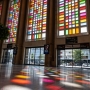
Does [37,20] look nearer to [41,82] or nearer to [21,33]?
[21,33]

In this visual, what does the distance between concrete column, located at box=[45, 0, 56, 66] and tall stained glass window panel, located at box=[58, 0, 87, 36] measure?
1.04m

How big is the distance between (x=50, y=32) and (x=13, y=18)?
10209mm

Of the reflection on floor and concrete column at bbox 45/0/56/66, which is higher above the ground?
concrete column at bbox 45/0/56/66

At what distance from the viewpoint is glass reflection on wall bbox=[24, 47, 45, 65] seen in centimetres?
1892

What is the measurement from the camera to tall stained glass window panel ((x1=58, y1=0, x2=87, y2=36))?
15930 millimetres

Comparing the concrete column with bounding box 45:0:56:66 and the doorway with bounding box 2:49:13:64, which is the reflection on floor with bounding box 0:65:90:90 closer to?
the concrete column with bounding box 45:0:56:66

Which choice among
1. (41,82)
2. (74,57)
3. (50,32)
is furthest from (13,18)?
(41,82)

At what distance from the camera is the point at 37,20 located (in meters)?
20.2

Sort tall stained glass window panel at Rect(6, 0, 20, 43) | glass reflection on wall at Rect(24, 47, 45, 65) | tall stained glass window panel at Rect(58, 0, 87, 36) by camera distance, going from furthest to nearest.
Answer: tall stained glass window panel at Rect(6, 0, 20, 43)
glass reflection on wall at Rect(24, 47, 45, 65)
tall stained glass window panel at Rect(58, 0, 87, 36)

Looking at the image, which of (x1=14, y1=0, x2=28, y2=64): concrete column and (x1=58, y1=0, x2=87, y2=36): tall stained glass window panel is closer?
(x1=58, y1=0, x2=87, y2=36): tall stained glass window panel

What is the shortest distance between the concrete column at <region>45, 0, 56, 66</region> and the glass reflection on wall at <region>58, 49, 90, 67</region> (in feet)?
4.38

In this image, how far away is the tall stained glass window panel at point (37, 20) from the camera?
19.2 metres

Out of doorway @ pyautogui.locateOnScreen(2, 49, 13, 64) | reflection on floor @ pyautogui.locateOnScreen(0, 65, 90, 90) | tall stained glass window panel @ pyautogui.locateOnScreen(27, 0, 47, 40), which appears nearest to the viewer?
reflection on floor @ pyautogui.locateOnScreen(0, 65, 90, 90)

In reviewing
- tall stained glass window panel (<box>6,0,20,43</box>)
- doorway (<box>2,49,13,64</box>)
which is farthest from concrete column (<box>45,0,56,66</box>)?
doorway (<box>2,49,13,64</box>)
